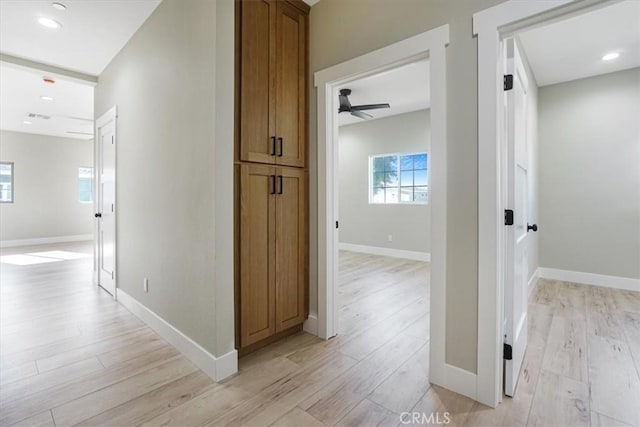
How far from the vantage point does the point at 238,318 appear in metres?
2.08

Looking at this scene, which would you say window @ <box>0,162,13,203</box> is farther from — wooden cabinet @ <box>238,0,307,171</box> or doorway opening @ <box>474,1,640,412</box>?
doorway opening @ <box>474,1,640,412</box>

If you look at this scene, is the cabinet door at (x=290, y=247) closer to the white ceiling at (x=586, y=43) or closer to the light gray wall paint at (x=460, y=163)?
the light gray wall paint at (x=460, y=163)

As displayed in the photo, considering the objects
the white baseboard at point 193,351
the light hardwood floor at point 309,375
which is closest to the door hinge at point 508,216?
the light hardwood floor at point 309,375

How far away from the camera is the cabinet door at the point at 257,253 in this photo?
2.11 metres

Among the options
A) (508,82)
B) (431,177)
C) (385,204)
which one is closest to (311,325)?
(431,177)

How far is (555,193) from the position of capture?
431cm

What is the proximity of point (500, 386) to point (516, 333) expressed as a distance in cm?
33

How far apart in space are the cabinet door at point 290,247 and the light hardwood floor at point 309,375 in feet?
0.78

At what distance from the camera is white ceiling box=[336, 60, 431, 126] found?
3990mm

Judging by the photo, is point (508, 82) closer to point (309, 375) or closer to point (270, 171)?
point (270, 171)

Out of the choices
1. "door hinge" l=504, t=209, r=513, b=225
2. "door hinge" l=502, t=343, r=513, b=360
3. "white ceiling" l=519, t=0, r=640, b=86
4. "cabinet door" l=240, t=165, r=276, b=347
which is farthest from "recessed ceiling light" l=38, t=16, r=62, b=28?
"door hinge" l=502, t=343, r=513, b=360

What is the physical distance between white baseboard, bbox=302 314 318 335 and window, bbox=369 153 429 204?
3.95 metres

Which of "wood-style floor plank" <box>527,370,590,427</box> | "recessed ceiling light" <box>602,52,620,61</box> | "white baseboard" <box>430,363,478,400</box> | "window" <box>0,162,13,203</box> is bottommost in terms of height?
"wood-style floor plank" <box>527,370,590,427</box>

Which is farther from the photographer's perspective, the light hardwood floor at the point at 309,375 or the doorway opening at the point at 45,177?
the doorway opening at the point at 45,177
